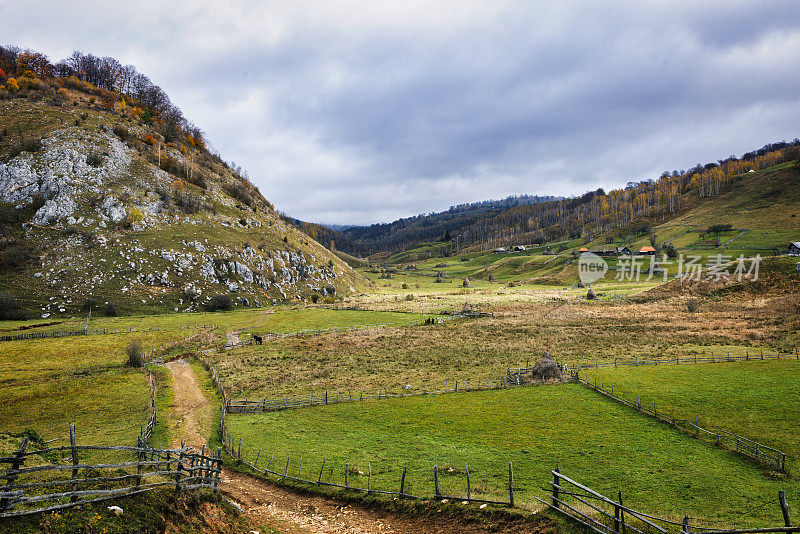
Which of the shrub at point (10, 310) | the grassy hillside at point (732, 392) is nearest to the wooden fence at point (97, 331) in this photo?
the shrub at point (10, 310)

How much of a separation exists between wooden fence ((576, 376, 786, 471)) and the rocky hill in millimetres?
88109

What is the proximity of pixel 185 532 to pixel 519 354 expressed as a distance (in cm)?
4671

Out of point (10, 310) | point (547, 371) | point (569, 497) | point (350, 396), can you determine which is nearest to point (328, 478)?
point (569, 497)

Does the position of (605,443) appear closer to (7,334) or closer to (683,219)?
(7,334)

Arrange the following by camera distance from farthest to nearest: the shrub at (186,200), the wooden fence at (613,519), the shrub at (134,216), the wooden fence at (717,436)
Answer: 1. the shrub at (186,200)
2. the shrub at (134,216)
3. the wooden fence at (717,436)
4. the wooden fence at (613,519)

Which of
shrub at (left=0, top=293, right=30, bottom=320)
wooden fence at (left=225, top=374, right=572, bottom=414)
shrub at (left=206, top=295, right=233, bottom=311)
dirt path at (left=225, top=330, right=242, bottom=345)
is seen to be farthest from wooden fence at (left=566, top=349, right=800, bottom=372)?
shrub at (left=0, top=293, right=30, bottom=320)

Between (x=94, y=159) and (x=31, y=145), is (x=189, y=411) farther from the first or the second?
(x=31, y=145)

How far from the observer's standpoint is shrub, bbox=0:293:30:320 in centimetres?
6944

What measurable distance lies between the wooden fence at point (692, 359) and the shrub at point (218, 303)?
7699cm

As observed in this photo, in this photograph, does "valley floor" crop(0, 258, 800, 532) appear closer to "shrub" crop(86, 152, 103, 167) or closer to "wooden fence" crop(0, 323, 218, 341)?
"wooden fence" crop(0, 323, 218, 341)

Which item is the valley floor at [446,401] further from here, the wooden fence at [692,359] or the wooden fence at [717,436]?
the wooden fence at [692,359]

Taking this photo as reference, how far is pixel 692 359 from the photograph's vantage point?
43062 millimetres

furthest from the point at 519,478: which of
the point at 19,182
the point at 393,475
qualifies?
the point at 19,182

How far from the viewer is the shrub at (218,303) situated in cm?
8892
